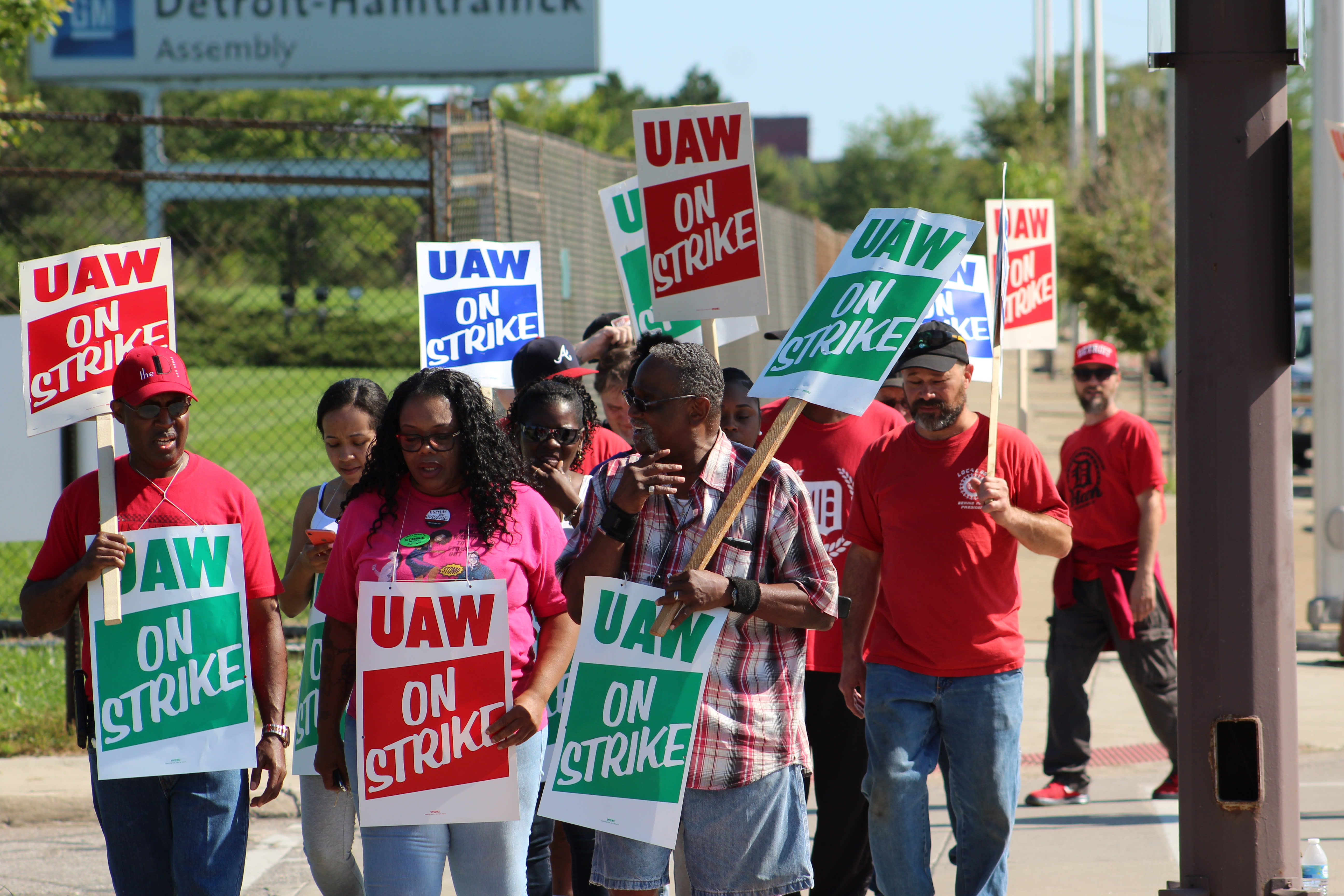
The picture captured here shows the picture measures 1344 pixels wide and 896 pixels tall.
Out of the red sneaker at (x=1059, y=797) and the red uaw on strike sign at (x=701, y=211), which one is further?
the red sneaker at (x=1059, y=797)

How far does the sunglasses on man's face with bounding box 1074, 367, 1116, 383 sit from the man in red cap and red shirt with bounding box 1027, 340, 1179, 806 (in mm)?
165

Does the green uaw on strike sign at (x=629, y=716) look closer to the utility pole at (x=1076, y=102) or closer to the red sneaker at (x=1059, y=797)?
the red sneaker at (x=1059, y=797)

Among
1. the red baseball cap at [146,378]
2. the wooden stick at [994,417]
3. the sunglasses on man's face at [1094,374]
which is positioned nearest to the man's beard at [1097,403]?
the sunglasses on man's face at [1094,374]

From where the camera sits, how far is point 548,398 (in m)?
5.02

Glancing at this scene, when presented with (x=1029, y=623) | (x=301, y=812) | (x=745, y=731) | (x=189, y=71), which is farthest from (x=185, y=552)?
(x=189, y=71)

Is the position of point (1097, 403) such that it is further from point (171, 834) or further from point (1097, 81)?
point (1097, 81)

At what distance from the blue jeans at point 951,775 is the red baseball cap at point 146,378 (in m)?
2.28

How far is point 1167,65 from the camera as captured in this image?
133 inches

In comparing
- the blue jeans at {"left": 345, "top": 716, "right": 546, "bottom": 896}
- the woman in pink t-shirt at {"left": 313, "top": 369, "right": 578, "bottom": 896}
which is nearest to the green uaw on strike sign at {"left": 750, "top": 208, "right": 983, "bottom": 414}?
the woman in pink t-shirt at {"left": 313, "top": 369, "right": 578, "bottom": 896}

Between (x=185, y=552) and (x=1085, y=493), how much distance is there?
14.3 feet

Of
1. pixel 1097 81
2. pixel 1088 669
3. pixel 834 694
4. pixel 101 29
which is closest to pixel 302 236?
pixel 101 29

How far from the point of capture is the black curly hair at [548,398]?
16.5 ft

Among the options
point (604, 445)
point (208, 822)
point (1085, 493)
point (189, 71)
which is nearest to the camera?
point (208, 822)

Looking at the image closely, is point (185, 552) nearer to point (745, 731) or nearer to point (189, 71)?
point (745, 731)
